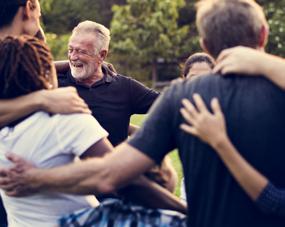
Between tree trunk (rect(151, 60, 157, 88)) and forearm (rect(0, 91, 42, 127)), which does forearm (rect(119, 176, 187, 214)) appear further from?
tree trunk (rect(151, 60, 157, 88))

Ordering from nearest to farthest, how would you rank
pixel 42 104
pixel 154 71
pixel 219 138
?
pixel 219 138
pixel 42 104
pixel 154 71

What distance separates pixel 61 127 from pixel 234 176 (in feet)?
2.50

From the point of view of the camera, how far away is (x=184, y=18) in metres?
31.6

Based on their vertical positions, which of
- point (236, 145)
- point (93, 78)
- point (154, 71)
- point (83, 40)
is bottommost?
point (154, 71)

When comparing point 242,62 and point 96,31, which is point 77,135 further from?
point 96,31

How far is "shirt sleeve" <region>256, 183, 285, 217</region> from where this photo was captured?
8.51 ft

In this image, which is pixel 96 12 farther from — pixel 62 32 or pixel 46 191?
pixel 46 191

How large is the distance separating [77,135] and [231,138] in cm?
65

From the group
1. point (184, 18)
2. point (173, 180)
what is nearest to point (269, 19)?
point (184, 18)

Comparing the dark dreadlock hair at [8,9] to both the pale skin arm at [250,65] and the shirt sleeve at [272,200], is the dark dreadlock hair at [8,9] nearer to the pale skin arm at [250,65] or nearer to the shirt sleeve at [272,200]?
the pale skin arm at [250,65]

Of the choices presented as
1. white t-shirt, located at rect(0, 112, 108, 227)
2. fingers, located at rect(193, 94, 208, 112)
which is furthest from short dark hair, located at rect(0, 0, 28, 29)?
fingers, located at rect(193, 94, 208, 112)

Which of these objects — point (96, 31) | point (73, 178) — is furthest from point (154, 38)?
point (73, 178)

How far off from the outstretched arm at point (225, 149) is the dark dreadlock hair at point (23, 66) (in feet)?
2.34

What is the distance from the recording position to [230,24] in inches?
103
